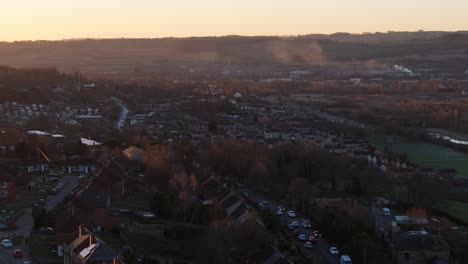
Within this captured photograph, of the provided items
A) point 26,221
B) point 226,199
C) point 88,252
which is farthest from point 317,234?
point 88,252

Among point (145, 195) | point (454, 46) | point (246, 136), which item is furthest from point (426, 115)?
point (454, 46)

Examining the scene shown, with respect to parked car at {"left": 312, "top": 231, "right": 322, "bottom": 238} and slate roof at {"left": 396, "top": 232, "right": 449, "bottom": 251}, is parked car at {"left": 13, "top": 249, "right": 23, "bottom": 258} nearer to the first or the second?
parked car at {"left": 312, "top": 231, "right": 322, "bottom": 238}

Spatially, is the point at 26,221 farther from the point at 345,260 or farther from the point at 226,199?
the point at 345,260

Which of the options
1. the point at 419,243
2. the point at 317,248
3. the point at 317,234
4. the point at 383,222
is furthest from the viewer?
the point at 383,222

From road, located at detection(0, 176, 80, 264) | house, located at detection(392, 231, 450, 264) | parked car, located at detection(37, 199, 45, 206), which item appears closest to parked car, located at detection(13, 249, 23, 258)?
road, located at detection(0, 176, 80, 264)

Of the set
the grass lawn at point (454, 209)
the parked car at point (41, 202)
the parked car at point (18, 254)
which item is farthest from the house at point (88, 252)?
the grass lawn at point (454, 209)
